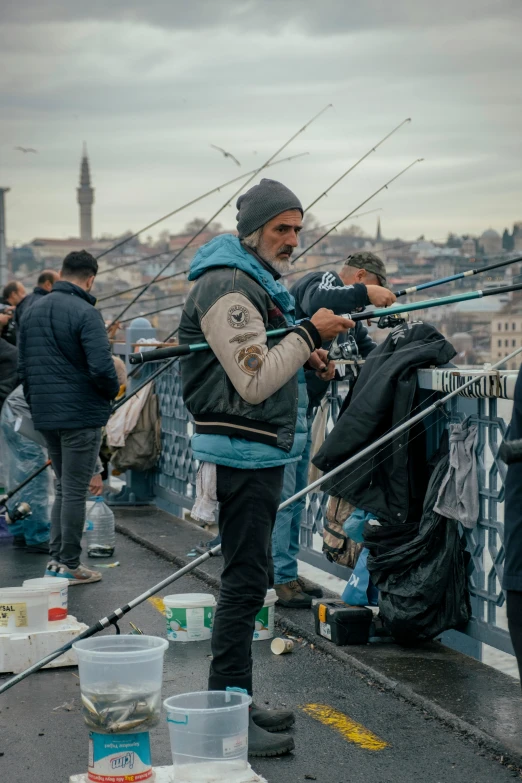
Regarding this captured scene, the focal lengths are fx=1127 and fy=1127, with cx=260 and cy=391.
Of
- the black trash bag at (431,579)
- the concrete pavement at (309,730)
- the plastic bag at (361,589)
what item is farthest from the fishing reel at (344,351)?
the concrete pavement at (309,730)

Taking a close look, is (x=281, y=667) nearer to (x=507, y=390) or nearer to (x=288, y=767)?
(x=288, y=767)

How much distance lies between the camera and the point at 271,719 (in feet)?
13.0

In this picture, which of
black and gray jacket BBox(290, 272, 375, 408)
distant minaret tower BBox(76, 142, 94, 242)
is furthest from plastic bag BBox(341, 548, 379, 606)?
distant minaret tower BBox(76, 142, 94, 242)

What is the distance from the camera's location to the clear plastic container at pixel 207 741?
335 cm

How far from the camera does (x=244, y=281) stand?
3.62 metres

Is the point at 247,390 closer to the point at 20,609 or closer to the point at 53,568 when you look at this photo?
the point at 20,609

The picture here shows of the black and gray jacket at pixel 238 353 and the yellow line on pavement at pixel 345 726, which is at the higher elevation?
the black and gray jacket at pixel 238 353

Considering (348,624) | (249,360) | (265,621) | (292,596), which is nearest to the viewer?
(249,360)

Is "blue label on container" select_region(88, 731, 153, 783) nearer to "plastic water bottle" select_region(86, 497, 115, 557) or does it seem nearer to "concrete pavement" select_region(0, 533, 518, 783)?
"concrete pavement" select_region(0, 533, 518, 783)

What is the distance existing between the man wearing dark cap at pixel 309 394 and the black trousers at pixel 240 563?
1689 millimetres

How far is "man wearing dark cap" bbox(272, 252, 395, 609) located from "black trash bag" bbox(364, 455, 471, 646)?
38.3 inches

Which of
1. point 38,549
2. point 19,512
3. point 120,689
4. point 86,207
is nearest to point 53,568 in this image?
point 19,512

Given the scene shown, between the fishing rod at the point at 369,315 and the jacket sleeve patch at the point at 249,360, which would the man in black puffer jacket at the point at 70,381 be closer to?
the fishing rod at the point at 369,315

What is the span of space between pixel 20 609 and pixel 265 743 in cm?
159
